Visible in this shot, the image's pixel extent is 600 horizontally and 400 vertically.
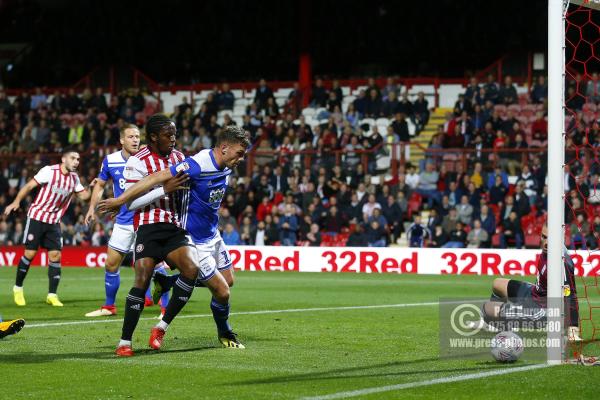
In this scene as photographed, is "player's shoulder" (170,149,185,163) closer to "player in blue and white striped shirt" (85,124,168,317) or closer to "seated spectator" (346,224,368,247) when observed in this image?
"player in blue and white striped shirt" (85,124,168,317)

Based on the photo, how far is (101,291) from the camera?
17.9 m

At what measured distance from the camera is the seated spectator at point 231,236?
1037 inches

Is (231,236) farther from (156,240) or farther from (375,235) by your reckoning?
(156,240)

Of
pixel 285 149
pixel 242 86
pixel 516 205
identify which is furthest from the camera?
pixel 242 86

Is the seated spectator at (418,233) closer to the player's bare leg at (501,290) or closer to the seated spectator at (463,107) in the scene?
the seated spectator at (463,107)

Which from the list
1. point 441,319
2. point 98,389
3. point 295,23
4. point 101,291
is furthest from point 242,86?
point 98,389

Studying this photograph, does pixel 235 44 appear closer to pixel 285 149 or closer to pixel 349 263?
pixel 285 149

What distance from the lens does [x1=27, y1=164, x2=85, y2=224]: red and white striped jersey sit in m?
15.4

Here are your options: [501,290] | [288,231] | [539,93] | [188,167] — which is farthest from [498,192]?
[188,167]

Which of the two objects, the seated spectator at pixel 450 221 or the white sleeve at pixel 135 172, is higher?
the white sleeve at pixel 135 172

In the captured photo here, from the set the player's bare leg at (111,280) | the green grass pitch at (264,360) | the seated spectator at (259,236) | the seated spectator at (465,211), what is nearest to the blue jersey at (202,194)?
the green grass pitch at (264,360)

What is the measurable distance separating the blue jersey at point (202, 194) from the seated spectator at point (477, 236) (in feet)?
48.0

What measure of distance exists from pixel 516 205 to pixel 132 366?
17.0 m

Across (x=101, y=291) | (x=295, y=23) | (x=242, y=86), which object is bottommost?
(x=101, y=291)
